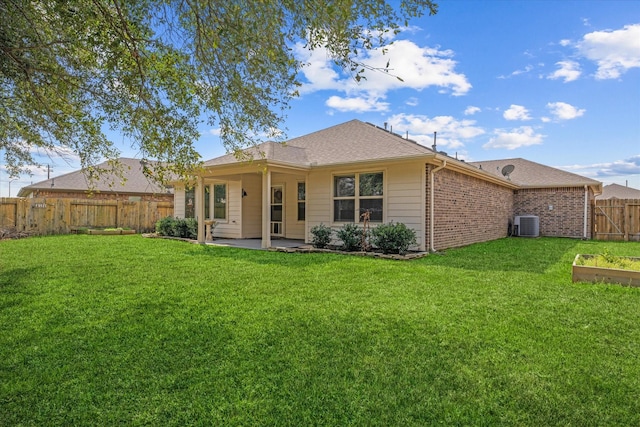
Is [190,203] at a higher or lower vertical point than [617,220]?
higher

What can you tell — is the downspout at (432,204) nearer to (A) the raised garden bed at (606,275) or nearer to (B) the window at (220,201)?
(A) the raised garden bed at (606,275)

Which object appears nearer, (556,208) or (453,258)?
(453,258)

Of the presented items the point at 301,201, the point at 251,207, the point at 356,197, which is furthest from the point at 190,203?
the point at 356,197

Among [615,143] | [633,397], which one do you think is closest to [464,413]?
[633,397]

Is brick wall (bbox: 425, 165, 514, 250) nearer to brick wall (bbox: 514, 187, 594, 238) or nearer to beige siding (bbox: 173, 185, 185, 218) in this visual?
brick wall (bbox: 514, 187, 594, 238)

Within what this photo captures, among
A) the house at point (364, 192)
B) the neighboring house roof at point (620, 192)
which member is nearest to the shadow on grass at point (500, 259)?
the house at point (364, 192)

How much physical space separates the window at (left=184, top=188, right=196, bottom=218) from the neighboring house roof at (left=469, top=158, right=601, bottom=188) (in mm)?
14001

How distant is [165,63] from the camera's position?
14.5 ft

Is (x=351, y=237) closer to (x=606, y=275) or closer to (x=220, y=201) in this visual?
(x=606, y=275)

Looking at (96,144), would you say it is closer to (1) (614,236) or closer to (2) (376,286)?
(2) (376,286)

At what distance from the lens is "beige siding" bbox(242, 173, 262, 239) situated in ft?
46.3

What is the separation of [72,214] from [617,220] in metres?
24.2

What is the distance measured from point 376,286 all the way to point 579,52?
9.03 meters

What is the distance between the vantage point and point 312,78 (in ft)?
19.5
